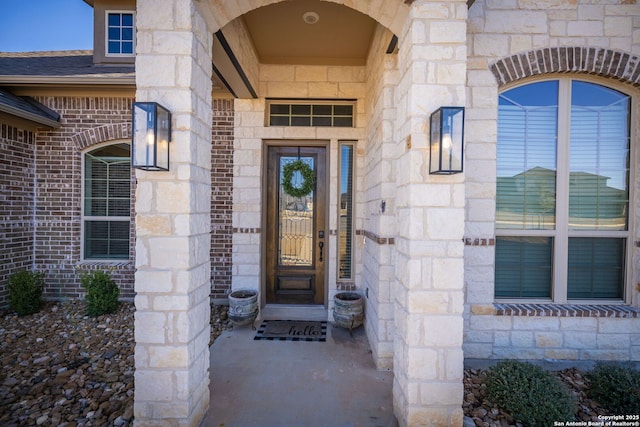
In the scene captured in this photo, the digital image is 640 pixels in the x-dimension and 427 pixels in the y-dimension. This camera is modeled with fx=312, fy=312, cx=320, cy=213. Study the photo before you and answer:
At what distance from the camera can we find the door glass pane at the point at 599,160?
2.96 metres

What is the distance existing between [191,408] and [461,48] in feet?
9.37

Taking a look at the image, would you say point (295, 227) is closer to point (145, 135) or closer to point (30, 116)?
point (145, 135)

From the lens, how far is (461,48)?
197 centimetres

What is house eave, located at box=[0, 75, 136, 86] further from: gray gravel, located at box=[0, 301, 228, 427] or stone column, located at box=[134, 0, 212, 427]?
gray gravel, located at box=[0, 301, 228, 427]

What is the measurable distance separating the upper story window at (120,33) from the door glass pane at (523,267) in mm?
5614

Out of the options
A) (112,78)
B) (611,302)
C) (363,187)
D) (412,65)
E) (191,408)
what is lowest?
(191,408)

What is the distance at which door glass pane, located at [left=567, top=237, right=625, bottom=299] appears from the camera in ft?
9.85

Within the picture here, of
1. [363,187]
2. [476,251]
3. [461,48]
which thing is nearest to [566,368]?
A: [476,251]

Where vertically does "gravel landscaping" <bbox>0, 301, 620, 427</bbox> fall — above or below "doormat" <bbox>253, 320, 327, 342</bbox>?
below

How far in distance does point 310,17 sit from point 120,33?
134 inches

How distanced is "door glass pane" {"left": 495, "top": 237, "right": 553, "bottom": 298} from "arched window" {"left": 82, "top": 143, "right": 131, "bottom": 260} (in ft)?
16.0

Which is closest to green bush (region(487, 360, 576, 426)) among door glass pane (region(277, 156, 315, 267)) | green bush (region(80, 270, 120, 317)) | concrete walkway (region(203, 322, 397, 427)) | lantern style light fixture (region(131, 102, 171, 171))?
concrete walkway (region(203, 322, 397, 427))

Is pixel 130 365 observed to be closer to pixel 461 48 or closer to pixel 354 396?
pixel 354 396

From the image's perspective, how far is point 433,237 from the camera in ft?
6.44
